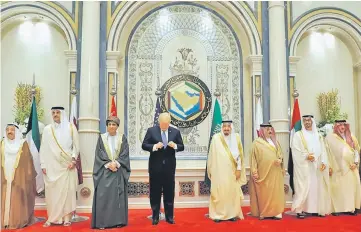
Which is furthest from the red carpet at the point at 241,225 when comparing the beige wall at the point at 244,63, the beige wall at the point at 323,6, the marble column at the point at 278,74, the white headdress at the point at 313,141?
the beige wall at the point at 323,6

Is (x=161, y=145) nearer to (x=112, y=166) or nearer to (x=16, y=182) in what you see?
(x=112, y=166)

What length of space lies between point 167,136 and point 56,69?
3.03 meters

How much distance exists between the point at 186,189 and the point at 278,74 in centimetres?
248

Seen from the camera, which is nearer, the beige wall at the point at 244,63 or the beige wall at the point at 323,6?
the beige wall at the point at 244,63

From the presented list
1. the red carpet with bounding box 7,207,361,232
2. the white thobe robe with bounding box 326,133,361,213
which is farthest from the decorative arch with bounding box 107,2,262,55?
the red carpet with bounding box 7,207,361,232

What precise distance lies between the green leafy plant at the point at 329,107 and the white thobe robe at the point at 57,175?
14.6 ft

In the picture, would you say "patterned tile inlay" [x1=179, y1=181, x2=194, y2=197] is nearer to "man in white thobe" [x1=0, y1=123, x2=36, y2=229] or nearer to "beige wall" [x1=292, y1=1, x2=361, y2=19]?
"man in white thobe" [x1=0, y1=123, x2=36, y2=229]

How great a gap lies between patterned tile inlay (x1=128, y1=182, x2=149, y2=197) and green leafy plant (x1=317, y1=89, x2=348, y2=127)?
3.32 meters

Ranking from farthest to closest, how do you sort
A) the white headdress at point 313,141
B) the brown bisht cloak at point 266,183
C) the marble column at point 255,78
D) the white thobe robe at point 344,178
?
1. the marble column at point 255,78
2. the white thobe robe at point 344,178
3. the white headdress at point 313,141
4. the brown bisht cloak at point 266,183

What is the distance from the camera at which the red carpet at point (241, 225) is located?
4.32 m

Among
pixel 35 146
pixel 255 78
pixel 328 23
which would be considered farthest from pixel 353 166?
pixel 35 146

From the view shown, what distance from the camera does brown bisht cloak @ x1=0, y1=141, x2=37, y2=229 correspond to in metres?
4.51

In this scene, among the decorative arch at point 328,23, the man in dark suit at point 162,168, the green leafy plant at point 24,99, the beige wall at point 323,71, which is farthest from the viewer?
the beige wall at point 323,71

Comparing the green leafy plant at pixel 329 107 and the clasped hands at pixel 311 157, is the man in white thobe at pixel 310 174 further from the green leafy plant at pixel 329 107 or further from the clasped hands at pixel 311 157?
the green leafy plant at pixel 329 107
